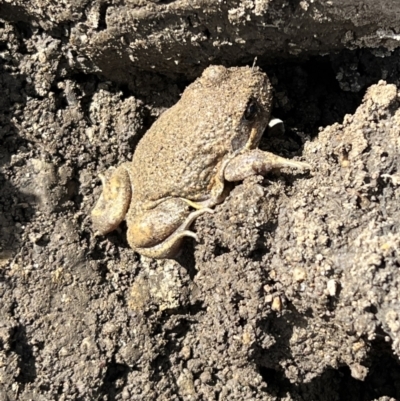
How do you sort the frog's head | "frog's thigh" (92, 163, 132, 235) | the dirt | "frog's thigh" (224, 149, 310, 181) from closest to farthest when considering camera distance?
the dirt → "frog's thigh" (224, 149, 310, 181) → the frog's head → "frog's thigh" (92, 163, 132, 235)

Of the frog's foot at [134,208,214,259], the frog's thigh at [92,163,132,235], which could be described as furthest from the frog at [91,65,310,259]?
the frog's thigh at [92,163,132,235]

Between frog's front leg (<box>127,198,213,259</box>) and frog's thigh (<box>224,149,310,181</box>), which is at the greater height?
frog's thigh (<box>224,149,310,181</box>)

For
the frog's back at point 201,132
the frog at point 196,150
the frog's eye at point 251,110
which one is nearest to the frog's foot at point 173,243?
the frog at point 196,150

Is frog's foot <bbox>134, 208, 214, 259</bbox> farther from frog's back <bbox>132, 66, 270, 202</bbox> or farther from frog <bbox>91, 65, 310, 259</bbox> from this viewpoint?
frog's back <bbox>132, 66, 270, 202</bbox>

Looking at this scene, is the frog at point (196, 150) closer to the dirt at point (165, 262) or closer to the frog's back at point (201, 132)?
the frog's back at point (201, 132)

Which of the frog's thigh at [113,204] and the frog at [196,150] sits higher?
the frog at [196,150]

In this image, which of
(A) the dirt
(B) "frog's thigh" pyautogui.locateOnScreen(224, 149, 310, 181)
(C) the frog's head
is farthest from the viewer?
(C) the frog's head
